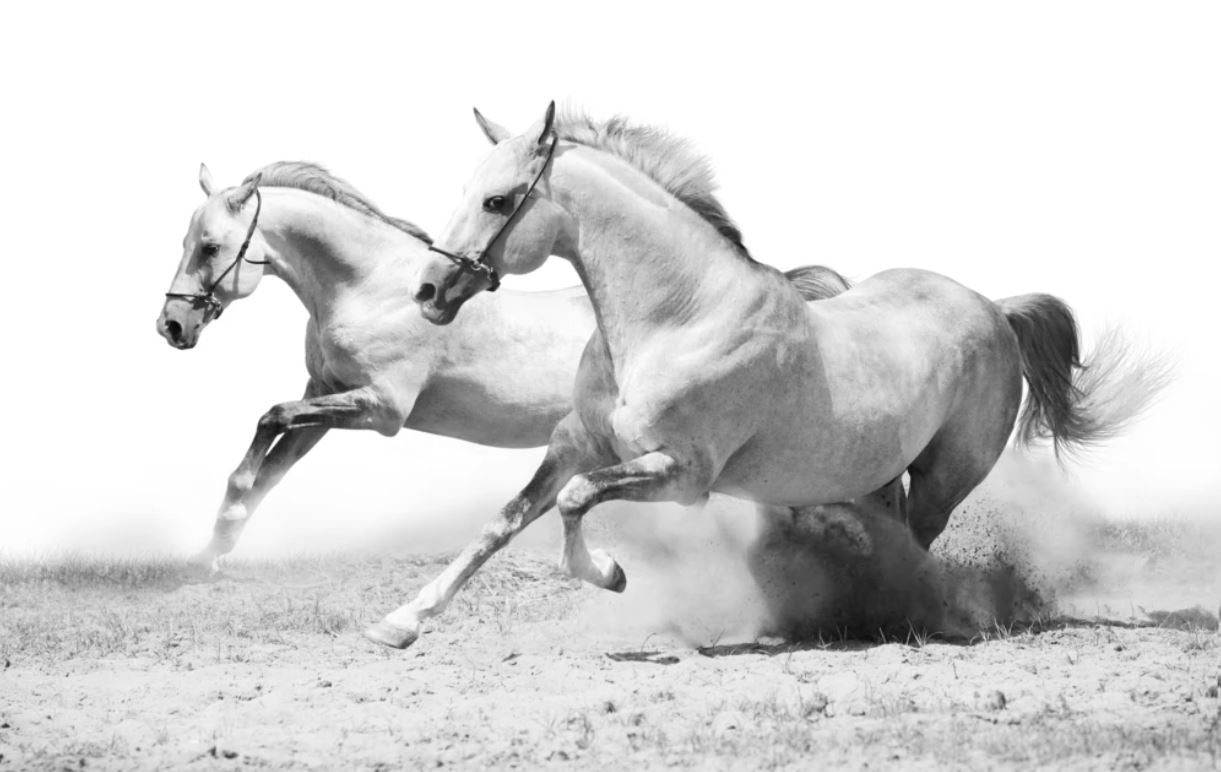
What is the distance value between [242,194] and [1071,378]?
4.58 m

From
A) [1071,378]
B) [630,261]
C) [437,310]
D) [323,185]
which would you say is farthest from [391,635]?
[1071,378]

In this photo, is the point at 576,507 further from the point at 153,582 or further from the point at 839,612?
the point at 153,582

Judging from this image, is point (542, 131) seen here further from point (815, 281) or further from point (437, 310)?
point (815, 281)

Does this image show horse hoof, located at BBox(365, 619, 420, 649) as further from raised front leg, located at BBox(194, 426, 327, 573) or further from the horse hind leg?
raised front leg, located at BBox(194, 426, 327, 573)

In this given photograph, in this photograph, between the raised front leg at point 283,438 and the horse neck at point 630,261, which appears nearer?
the horse neck at point 630,261

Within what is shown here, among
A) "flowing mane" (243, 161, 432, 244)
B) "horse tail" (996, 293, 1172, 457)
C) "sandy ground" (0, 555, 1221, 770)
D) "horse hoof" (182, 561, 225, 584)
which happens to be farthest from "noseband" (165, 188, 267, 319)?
"horse tail" (996, 293, 1172, 457)

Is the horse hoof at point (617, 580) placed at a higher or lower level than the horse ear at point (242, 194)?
lower

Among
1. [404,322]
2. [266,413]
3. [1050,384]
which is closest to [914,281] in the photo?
[1050,384]

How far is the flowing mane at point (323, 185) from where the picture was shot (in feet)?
33.1

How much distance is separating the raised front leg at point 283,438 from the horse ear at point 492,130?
2.44 metres

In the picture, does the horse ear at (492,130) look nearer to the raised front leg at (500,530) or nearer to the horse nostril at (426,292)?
the horse nostril at (426,292)

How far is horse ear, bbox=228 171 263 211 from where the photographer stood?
32.2ft

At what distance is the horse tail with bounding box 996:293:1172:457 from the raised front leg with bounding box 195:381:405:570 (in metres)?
3.36

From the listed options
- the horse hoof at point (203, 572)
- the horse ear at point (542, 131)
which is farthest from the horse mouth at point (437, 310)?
the horse hoof at point (203, 572)
